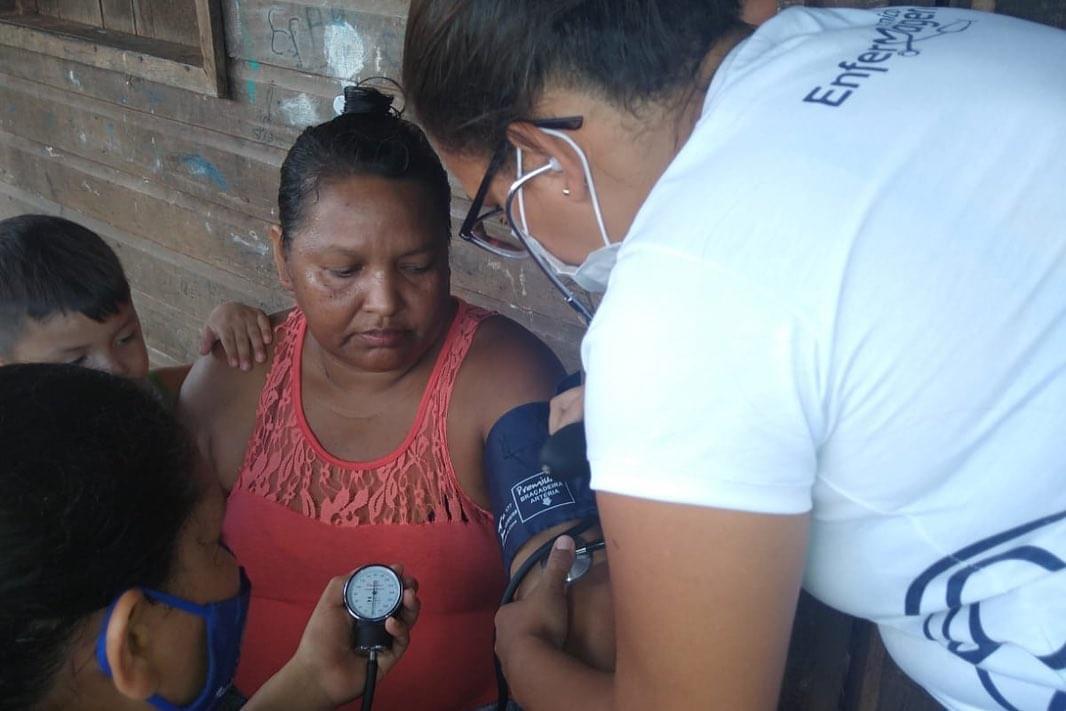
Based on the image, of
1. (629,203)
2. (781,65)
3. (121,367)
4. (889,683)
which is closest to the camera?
(781,65)

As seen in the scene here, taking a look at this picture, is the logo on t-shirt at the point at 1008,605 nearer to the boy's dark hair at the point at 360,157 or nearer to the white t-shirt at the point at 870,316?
the white t-shirt at the point at 870,316

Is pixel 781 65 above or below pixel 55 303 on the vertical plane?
above

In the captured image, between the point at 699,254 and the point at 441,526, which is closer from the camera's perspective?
the point at 699,254

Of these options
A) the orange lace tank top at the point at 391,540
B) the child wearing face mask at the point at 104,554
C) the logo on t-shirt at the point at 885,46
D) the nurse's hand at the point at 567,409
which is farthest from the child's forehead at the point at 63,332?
the logo on t-shirt at the point at 885,46

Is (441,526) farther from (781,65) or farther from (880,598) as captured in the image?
(781,65)

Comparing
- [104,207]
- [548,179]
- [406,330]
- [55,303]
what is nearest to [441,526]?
[406,330]

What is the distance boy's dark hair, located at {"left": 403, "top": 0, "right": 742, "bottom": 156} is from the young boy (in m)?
1.11

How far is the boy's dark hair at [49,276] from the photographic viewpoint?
6.57ft

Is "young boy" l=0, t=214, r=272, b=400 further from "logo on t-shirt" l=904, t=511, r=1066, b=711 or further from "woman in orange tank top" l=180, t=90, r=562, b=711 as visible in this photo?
"logo on t-shirt" l=904, t=511, r=1066, b=711

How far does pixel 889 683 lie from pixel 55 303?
208 cm

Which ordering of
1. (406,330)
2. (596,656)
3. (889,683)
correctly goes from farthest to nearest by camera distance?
(889,683) → (406,330) → (596,656)

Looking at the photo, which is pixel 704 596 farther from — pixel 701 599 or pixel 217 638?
pixel 217 638

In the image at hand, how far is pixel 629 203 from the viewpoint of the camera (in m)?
1.05

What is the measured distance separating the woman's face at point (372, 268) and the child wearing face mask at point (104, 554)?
555mm
